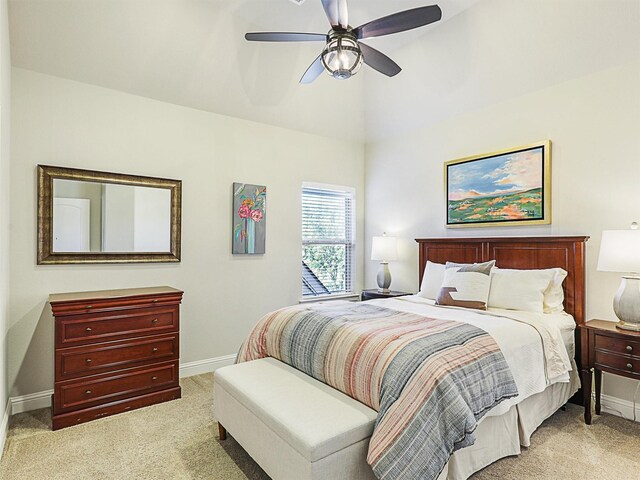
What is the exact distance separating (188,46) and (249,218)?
1759mm

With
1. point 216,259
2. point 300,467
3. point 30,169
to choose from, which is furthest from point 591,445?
point 30,169

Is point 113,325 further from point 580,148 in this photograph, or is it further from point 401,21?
point 580,148

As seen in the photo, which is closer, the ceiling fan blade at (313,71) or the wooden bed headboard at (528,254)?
the ceiling fan blade at (313,71)

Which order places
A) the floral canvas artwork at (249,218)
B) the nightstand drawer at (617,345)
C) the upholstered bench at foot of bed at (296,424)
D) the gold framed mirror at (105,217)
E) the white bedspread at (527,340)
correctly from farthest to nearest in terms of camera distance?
the floral canvas artwork at (249,218) < the gold framed mirror at (105,217) < the nightstand drawer at (617,345) < the white bedspread at (527,340) < the upholstered bench at foot of bed at (296,424)

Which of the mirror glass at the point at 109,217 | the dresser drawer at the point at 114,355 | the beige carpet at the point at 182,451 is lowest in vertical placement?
the beige carpet at the point at 182,451

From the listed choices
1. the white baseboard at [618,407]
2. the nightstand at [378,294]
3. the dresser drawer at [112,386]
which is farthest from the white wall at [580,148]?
the dresser drawer at [112,386]

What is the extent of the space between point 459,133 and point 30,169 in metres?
4.09

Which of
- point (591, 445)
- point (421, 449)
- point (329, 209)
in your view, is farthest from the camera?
point (329, 209)

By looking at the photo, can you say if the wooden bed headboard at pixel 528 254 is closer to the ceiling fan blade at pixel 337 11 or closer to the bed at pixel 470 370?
the bed at pixel 470 370

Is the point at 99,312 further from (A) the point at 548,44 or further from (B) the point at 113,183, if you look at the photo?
(A) the point at 548,44

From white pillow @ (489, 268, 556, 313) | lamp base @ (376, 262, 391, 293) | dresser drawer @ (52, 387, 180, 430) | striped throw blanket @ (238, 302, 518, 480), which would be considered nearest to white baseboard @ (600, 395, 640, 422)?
white pillow @ (489, 268, 556, 313)

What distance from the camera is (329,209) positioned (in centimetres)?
507

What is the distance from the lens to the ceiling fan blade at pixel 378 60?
8.48 feet

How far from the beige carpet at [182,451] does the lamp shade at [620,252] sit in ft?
3.85
